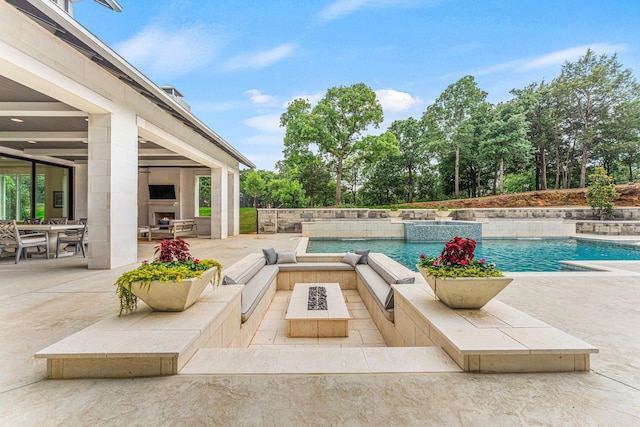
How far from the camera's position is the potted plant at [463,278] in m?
2.48

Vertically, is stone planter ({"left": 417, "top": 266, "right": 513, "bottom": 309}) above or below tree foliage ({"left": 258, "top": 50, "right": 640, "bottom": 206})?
below

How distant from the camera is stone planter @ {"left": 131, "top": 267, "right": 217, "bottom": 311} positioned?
2389mm

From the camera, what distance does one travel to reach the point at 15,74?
4.12 meters

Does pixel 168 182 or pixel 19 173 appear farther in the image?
pixel 168 182

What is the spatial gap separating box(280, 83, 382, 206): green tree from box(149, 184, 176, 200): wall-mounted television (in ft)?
27.6

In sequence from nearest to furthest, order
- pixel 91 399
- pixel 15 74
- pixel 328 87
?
pixel 91 399 < pixel 15 74 < pixel 328 87

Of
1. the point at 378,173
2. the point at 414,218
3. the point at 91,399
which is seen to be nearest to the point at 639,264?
the point at 91,399

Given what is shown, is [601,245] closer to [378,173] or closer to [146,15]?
[378,173]

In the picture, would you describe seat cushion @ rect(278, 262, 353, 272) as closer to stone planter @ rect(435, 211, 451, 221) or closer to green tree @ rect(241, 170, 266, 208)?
stone planter @ rect(435, 211, 451, 221)

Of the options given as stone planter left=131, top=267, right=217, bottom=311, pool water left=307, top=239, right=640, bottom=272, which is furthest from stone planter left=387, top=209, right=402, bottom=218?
stone planter left=131, top=267, right=217, bottom=311

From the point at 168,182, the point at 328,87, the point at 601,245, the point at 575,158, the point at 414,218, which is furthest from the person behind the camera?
the point at 575,158

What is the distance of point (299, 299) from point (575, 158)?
101 feet

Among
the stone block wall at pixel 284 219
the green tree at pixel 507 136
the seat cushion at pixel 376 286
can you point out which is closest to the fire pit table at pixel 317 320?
the seat cushion at pixel 376 286

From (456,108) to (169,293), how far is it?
26542 mm
